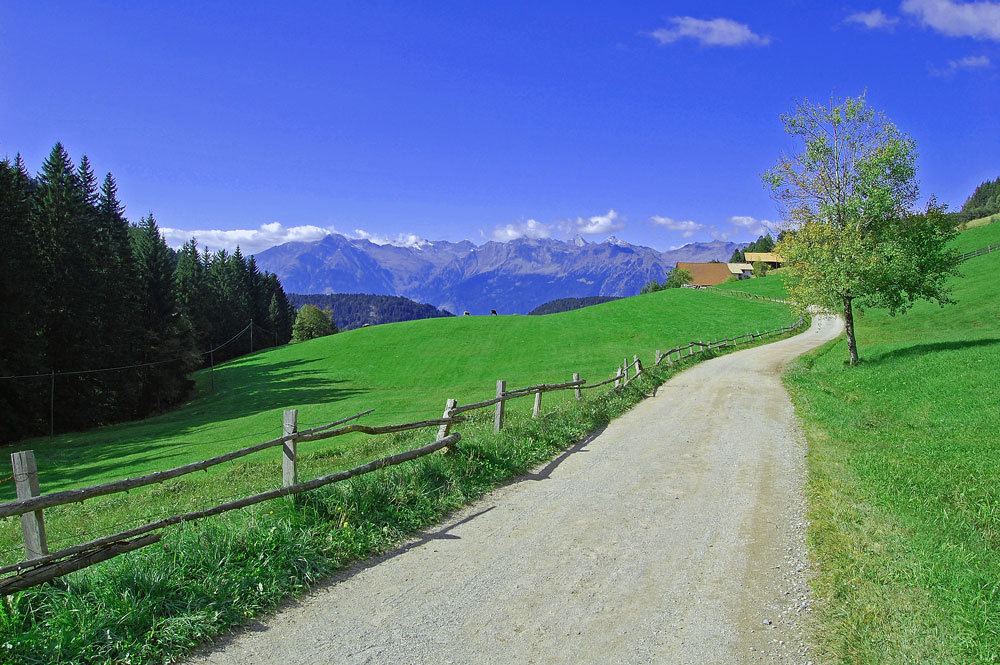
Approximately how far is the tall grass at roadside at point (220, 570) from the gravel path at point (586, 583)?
0.33 meters

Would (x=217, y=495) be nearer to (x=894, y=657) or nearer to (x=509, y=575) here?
(x=509, y=575)

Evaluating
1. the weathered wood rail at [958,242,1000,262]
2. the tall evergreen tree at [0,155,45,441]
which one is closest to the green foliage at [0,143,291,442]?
the tall evergreen tree at [0,155,45,441]

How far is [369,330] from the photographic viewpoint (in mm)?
75250

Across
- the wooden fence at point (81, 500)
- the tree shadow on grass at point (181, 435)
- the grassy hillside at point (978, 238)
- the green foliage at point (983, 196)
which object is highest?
the green foliage at point (983, 196)

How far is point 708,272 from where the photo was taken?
6422 inches

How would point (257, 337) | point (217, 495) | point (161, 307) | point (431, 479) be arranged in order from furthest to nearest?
point (257, 337) < point (161, 307) < point (217, 495) < point (431, 479)

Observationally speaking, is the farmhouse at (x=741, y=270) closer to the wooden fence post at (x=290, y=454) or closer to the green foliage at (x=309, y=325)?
the green foliage at (x=309, y=325)

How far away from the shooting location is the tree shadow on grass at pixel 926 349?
2667cm

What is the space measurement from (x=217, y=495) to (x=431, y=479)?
842cm

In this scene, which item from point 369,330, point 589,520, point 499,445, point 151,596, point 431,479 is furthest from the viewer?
point 369,330

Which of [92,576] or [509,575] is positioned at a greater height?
[92,576]

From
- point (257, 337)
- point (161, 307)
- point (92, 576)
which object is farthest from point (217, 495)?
point (257, 337)

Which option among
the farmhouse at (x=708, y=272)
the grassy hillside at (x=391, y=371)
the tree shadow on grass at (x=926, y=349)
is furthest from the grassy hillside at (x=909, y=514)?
the farmhouse at (x=708, y=272)

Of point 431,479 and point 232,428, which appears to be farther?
point 232,428
